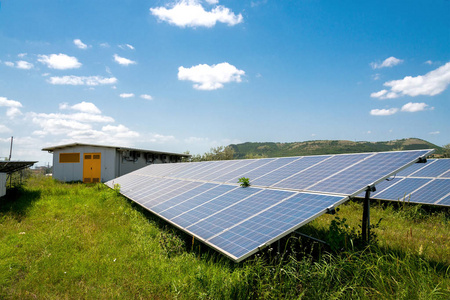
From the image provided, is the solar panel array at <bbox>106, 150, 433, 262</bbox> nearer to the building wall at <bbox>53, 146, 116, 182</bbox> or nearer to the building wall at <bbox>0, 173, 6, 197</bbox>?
the building wall at <bbox>0, 173, 6, 197</bbox>

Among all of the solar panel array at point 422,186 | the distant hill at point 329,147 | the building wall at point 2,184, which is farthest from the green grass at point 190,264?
the distant hill at point 329,147

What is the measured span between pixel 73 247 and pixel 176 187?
4139mm

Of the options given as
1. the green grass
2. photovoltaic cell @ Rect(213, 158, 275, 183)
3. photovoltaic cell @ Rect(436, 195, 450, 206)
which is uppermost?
photovoltaic cell @ Rect(213, 158, 275, 183)

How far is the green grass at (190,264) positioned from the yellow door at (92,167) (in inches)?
674

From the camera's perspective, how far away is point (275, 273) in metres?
4.25

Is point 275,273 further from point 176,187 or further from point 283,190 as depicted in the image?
point 176,187

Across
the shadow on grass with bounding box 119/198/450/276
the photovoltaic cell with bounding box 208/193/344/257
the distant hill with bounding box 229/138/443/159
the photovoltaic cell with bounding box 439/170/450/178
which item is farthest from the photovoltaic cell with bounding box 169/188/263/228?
the distant hill with bounding box 229/138/443/159

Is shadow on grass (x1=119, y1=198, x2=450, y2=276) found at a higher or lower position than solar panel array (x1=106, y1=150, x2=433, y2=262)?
lower

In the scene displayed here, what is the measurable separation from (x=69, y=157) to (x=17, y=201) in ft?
50.6

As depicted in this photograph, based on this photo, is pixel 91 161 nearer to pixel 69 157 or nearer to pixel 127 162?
pixel 69 157

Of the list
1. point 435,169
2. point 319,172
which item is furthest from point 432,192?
point 319,172

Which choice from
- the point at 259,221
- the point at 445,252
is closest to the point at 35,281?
the point at 259,221

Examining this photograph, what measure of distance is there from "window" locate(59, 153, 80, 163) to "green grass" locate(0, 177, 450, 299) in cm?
1868

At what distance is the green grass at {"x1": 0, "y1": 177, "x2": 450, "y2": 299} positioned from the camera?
4098 mm
